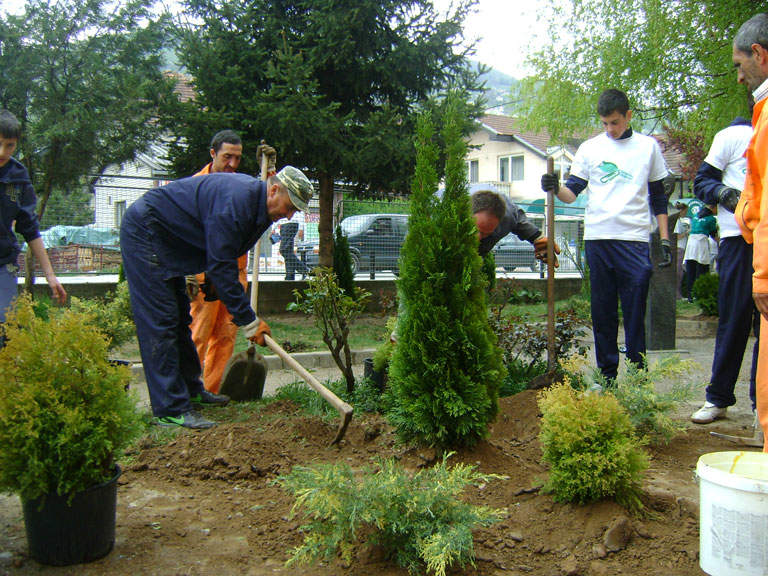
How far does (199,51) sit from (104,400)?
7.23 metres

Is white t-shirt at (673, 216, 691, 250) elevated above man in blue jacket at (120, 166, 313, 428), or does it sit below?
above

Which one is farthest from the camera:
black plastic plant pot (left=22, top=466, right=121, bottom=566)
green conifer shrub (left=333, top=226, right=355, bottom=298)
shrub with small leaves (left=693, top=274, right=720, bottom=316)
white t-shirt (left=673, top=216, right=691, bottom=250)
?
white t-shirt (left=673, top=216, right=691, bottom=250)

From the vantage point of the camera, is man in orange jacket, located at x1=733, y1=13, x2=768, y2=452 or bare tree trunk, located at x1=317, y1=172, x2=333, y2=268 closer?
man in orange jacket, located at x1=733, y1=13, x2=768, y2=452

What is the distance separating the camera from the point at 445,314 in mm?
3365

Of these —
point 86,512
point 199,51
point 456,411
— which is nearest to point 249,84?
point 199,51

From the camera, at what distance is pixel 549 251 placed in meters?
5.02

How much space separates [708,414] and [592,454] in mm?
2207

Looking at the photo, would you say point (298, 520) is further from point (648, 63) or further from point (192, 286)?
point (648, 63)

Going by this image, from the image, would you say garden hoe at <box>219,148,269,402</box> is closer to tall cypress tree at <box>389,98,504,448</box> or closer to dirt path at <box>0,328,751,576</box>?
dirt path at <box>0,328,751,576</box>

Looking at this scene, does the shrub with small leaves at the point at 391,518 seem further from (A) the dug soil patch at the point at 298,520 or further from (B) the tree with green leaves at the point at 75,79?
(B) the tree with green leaves at the point at 75,79

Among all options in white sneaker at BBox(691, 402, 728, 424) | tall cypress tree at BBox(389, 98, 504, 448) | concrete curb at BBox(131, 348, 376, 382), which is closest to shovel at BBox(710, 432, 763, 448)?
white sneaker at BBox(691, 402, 728, 424)

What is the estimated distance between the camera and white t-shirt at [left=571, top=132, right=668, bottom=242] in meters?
4.69

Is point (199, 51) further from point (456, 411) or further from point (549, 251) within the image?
point (456, 411)

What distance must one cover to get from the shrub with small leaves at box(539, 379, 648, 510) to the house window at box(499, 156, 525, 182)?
128 feet
